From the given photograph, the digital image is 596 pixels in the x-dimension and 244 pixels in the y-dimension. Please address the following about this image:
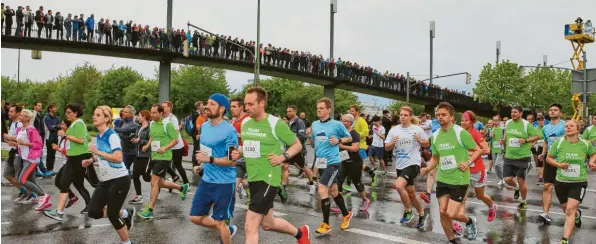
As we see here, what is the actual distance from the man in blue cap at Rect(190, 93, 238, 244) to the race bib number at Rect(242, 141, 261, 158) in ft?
0.85

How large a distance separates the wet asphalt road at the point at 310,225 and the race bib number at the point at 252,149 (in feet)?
5.75

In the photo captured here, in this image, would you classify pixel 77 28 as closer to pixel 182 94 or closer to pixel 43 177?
pixel 43 177

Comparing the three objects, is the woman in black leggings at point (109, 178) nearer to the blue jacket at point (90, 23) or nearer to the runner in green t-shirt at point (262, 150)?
the runner in green t-shirt at point (262, 150)

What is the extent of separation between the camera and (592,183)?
48.4ft

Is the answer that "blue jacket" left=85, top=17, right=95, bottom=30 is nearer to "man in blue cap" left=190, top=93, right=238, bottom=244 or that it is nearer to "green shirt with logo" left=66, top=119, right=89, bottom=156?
"green shirt with logo" left=66, top=119, right=89, bottom=156

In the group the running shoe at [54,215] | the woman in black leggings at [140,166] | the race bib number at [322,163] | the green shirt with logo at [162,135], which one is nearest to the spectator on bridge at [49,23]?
the woman in black leggings at [140,166]

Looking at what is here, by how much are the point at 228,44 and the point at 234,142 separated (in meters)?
29.6

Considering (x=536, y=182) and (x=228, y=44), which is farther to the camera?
(x=228, y=44)

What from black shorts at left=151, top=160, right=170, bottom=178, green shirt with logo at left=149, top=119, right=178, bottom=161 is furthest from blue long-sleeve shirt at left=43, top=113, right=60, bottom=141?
black shorts at left=151, top=160, right=170, bottom=178

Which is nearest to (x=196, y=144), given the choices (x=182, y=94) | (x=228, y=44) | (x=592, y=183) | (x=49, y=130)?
(x=49, y=130)

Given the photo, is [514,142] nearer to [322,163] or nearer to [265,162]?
[322,163]

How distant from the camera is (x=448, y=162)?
22.0 ft

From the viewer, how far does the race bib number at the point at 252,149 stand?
18.1 feet

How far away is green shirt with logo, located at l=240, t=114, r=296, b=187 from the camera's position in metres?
5.52
